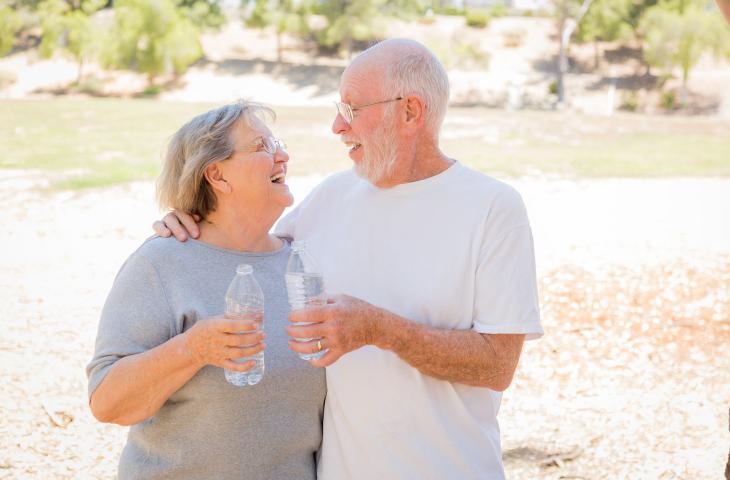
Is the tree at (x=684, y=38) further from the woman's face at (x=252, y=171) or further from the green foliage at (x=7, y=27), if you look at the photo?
the woman's face at (x=252, y=171)

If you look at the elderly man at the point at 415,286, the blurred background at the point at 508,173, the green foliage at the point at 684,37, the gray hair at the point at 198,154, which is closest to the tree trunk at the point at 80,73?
the blurred background at the point at 508,173

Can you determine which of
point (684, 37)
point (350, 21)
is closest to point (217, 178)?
point (684, 37)

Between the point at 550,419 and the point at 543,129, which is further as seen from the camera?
the point at 543,129

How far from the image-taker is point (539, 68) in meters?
46.3

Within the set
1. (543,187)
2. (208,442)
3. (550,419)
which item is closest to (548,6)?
(543,187)

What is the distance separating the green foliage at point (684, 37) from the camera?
40375mm

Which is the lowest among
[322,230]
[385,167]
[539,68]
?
[539,68]

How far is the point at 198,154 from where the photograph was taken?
272 cm

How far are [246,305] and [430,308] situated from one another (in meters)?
0.59

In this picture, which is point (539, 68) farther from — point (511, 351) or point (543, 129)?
point (511, 351)

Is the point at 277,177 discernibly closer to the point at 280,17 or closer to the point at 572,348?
the point at 572,348

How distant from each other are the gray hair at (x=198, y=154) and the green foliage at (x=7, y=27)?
Result: 43825 mm

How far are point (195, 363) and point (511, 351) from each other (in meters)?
0.96

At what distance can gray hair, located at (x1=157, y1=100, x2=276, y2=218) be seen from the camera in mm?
2724
